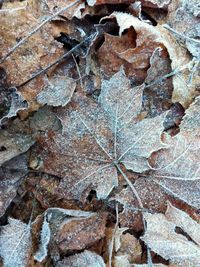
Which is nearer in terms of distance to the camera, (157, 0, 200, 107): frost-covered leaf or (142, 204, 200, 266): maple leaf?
(142, 204, 200, 266): maple leaf

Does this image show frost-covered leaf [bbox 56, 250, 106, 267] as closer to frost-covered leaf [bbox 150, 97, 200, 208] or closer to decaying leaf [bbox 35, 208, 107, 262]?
decaying leaf [bbox 35, 208, 107, 262]

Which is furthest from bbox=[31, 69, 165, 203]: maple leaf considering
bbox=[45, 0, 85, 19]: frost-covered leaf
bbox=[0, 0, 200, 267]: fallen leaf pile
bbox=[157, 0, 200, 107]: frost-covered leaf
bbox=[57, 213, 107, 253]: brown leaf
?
bbox=[45, 0, 85, 19]: frost-covered leaf

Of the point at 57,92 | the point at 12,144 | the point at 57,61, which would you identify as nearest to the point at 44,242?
the point at 12,144

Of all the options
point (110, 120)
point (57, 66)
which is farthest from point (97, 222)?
point (57, 66)

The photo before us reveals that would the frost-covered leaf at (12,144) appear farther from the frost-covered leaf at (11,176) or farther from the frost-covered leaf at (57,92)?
the frost-covered leaf at (57,92)

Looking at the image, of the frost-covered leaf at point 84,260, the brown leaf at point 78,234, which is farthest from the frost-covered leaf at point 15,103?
the frost-covered leaf at point 84,260

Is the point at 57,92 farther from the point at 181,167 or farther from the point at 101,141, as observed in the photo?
the point at 181,167

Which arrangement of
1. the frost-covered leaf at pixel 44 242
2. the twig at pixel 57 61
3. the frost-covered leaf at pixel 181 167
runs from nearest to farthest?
the frost-covered leaf at pixel 44 242 < the frost-covered leaf at pixel 181 167 < the twig at pixel 57 61
